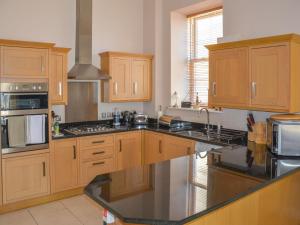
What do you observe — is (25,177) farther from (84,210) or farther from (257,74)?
(257,74)

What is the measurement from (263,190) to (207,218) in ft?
2.24

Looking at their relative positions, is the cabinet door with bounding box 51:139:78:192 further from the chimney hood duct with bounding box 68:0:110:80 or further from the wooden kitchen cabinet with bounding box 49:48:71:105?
the chimney hood duct with bounding box 68:0:110:80

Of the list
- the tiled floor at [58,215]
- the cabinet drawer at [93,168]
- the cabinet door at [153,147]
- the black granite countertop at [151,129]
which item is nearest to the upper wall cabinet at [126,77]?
the black granite countertop at [151,129]

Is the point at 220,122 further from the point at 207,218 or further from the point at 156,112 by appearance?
the point at 207,218

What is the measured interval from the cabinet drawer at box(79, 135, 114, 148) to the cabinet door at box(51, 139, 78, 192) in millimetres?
136

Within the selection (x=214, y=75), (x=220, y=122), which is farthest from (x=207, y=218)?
(x=220, y=122)

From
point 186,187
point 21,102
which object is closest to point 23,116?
point 21,102

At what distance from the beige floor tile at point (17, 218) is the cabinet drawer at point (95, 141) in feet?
3.67

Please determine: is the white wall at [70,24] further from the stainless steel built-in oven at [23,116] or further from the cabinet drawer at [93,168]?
the cabinet drawer at [93,168]

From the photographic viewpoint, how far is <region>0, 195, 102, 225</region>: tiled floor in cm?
341

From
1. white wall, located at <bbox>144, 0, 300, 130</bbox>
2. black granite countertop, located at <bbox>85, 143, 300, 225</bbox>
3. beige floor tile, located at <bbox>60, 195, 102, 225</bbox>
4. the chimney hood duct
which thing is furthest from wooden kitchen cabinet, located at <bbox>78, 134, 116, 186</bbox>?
black granite countertop, located at <bbox>85, 143, 300, 225</bbox>

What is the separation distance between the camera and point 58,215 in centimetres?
359

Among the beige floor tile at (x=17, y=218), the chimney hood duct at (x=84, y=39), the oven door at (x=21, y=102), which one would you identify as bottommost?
the beige floor tile at (x=17, y=218)

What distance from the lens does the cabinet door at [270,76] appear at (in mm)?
2953
